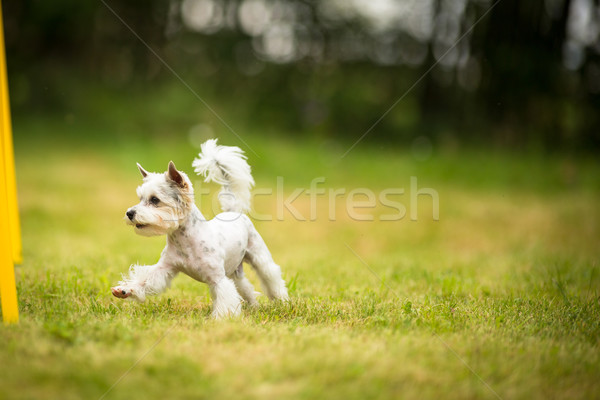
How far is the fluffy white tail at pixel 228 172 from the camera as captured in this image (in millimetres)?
5316

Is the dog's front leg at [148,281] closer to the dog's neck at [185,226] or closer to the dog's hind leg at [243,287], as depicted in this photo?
the dog's neck at [185,226]

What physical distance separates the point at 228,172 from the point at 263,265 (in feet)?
3.19

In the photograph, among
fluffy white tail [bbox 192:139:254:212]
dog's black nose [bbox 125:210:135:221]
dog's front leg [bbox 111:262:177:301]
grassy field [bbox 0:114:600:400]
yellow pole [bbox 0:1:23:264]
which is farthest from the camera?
fluffy white tail [bbox 192:139:254:212]

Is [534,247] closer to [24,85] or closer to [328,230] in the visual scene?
[328,230]

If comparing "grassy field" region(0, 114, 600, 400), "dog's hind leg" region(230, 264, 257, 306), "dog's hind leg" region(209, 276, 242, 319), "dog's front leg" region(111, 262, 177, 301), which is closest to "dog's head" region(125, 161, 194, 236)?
"dog's front leg" region(111, 262, 177, 301)

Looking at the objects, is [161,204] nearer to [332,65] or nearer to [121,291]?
[121,291]

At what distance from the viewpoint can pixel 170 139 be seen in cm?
1694

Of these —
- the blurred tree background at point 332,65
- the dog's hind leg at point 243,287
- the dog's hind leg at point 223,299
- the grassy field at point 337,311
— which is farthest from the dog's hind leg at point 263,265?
the blurred tree background at point 332,65

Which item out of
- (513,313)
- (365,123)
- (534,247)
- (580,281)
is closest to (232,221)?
(513,313)

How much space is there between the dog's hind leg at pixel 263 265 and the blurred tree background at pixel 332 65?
12.4m

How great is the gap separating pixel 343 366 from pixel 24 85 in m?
18.8

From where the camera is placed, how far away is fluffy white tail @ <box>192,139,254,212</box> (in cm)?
532

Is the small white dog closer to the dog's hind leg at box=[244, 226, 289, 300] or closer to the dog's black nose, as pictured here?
the dog's black nose

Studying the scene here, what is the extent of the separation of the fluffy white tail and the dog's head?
1.70 ft
